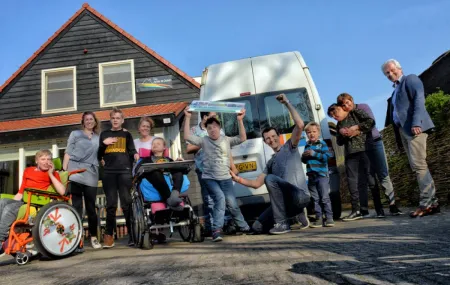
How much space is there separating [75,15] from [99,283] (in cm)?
1524

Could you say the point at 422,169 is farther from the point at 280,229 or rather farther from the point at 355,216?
the point at 280,229

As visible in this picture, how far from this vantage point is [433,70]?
14.8 meters

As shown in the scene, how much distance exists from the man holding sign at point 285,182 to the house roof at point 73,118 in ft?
Answer: 23.2

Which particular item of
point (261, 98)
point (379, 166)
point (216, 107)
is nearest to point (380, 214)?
point (379, 166)

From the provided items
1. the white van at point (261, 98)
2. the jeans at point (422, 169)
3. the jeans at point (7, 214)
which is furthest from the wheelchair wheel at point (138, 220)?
the jeans at point (422, 169)

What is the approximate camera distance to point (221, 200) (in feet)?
15.9

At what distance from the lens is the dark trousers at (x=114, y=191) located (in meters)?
4.97

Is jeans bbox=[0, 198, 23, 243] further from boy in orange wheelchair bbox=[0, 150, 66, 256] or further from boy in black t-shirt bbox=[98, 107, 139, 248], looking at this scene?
boy in black t-shirt bbox=[98, 107, 139, 248]

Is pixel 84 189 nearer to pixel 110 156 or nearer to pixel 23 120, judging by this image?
pixel 110 156

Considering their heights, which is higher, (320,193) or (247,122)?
(247,122)

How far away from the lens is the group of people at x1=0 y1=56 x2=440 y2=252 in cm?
478

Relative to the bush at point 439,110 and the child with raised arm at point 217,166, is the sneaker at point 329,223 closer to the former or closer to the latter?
the child with raised arm at point 217,166

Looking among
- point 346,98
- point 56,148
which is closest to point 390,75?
point 346,98

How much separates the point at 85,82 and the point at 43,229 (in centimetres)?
1139
